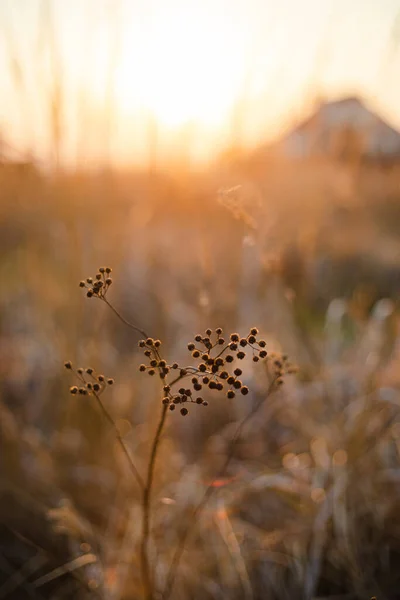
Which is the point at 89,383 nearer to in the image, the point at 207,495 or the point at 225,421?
the point at 207,495

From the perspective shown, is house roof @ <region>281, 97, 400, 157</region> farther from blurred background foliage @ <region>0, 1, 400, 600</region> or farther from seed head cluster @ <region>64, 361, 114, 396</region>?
seed head cluster @ <region>64, 361, 114, 396</region>

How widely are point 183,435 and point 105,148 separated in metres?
1.01

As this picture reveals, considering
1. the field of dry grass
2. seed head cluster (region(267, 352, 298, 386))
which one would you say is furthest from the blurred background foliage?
seed head cluster (region(267, 352, 298, 386))

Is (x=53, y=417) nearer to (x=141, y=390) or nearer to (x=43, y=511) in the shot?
(x=141, y=390)

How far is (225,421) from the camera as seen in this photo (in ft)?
6.25

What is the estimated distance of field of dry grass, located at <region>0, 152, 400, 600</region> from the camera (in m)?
1.24

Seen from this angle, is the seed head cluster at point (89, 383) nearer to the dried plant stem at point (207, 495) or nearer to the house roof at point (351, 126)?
the dried plant stem at point (207, 495)

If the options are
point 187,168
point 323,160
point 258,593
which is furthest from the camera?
point 187,168

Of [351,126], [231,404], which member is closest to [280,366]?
[231,404]

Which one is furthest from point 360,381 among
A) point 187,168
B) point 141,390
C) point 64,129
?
point 187,168

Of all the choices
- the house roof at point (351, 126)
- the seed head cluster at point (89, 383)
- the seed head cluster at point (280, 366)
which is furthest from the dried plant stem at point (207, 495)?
the house roof at point (351, 126)

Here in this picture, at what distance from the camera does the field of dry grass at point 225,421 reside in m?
1.24

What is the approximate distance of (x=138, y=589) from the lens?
116 centimetres

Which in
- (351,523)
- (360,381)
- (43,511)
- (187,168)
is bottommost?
(351,523)
